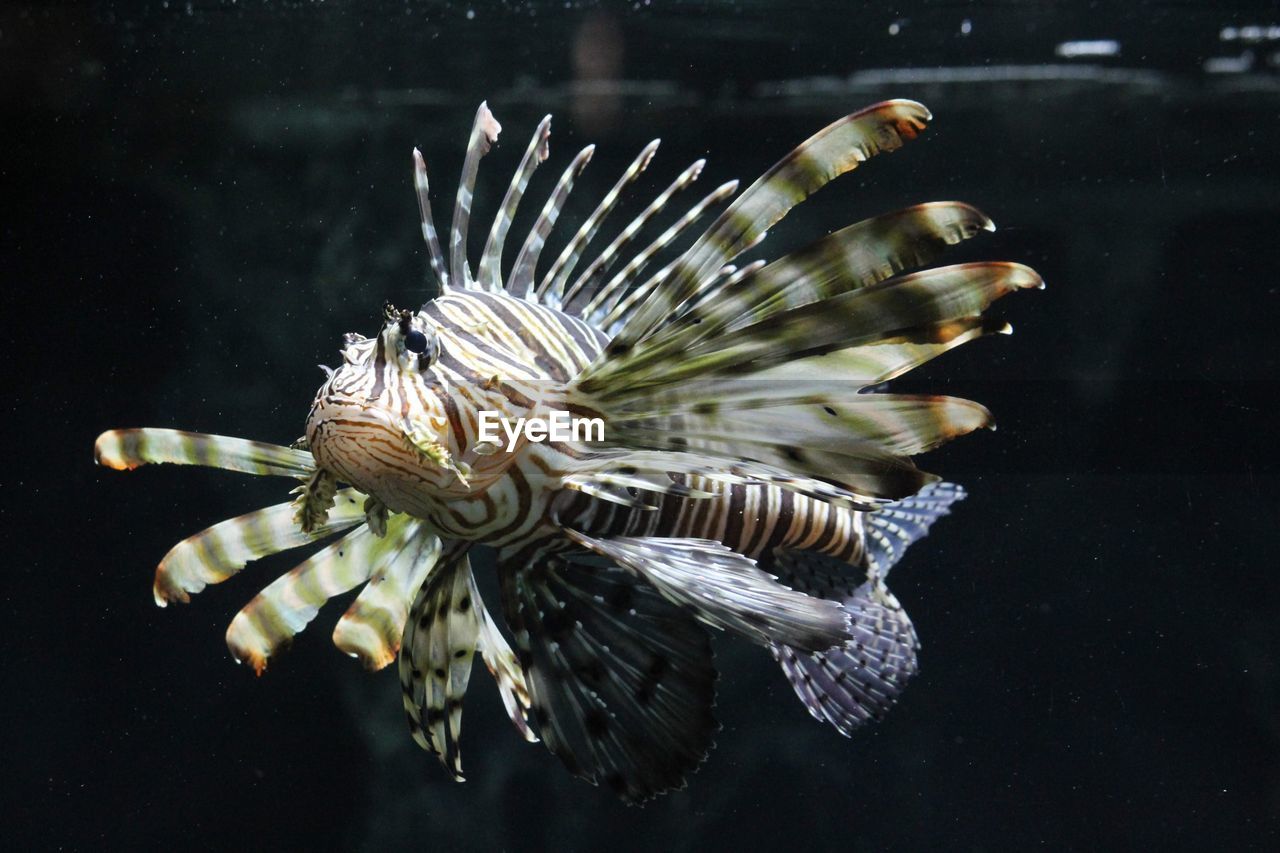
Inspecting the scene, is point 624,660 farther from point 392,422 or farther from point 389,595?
point 392,422

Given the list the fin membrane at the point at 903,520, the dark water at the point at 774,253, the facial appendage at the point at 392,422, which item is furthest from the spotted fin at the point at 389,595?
the fin membrane at the point at 903,520

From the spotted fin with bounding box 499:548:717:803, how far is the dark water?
0.93 meters

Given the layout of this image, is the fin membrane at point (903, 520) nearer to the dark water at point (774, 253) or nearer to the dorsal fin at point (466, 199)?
the dark water at point (774, 253)

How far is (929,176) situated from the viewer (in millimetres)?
2258

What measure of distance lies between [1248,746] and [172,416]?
8.91ft

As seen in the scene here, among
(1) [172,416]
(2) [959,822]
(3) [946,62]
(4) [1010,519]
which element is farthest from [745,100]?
(2) [959,822]

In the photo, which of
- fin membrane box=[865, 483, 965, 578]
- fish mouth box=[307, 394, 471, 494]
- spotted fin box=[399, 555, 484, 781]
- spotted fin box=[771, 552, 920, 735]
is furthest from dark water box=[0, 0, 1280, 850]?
fish mouth box=[307, 394, 471, 494]

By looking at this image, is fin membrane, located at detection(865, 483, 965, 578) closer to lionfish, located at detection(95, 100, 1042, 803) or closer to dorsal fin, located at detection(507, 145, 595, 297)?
lionfish, located at detection(95, 100, 1042, 803)

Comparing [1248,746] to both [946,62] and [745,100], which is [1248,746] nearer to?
[946,62]

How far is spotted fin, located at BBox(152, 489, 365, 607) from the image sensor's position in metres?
1.57

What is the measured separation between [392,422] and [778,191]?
57 centimetres

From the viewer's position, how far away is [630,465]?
52.6 inches

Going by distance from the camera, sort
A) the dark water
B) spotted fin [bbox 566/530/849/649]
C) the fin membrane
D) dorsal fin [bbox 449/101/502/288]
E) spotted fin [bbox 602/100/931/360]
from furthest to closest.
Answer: the dark water
the fin membrane
dorsal fin [bbox 449/101/502/288]
spotted fin [bbox 566/530/849/649]
spotted fin [bbox 602/100/931/360]

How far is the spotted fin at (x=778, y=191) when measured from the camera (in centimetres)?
119
